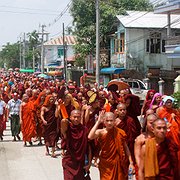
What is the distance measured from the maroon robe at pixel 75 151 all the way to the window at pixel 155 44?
27.5m

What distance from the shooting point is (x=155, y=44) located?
33.4 meters

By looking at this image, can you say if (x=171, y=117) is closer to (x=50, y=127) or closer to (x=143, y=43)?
(x=50, y=127)

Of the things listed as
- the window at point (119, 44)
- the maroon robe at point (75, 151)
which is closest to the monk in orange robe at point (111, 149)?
the maroon robe at point (75, 151)

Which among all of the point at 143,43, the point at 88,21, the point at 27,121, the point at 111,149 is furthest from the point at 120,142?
the point at 88,21

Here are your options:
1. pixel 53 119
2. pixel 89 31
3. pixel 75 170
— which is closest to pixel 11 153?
pixel 53 119

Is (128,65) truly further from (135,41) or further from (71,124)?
(71,124)

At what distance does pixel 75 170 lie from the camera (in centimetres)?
606

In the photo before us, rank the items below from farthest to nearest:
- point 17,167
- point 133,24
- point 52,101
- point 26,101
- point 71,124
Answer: point 133,24
point 26,101
point 52,101
point 17,167
point 71,124

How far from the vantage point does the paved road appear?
8.18 m

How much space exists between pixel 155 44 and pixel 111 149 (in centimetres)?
2836

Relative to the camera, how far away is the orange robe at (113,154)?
5.73 m

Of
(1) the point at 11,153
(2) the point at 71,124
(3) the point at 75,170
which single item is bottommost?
(1) the point at 11,153

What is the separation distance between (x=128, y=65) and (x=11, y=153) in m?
23.4

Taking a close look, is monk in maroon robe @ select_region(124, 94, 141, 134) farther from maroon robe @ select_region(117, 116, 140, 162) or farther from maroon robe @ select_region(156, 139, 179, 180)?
maroon robe @ select_region(156, 139, 179, 180)
